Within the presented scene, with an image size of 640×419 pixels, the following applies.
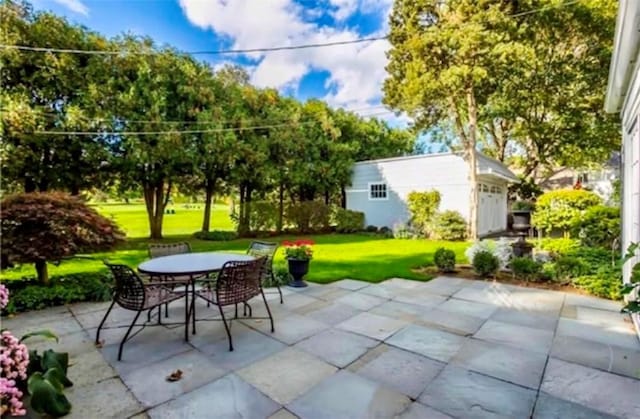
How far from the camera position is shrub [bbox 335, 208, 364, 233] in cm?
1560

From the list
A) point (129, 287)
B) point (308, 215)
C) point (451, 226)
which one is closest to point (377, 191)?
point (308, 215)

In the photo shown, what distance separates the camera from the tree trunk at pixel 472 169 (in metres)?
11.8

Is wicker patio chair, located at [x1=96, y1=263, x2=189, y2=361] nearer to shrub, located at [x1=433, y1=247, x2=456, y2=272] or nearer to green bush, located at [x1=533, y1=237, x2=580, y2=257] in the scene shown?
shrub, located at [x1=433, y1=247, x2=456, y2=272]

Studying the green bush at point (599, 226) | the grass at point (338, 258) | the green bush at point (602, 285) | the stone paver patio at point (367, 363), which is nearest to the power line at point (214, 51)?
the grass at point (338, 258)

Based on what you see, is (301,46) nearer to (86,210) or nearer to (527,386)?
(86,210)

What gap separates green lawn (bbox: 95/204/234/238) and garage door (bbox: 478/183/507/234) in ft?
34.4

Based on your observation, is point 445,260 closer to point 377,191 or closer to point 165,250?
point 165,250

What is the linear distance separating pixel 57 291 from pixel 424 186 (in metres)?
12.5

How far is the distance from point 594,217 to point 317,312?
7169 millimetres

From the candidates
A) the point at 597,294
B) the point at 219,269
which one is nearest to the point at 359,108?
the point at 597,294

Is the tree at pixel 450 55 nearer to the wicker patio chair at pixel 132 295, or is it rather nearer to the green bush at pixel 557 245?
the green bush at pixel 557 245

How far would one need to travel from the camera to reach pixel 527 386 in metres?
2.56

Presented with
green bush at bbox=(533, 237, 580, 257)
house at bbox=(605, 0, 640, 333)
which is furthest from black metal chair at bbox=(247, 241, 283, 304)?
green bush at bbox=(533, 237, 580, 257)

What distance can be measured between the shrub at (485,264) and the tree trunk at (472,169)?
6199 millimetres
